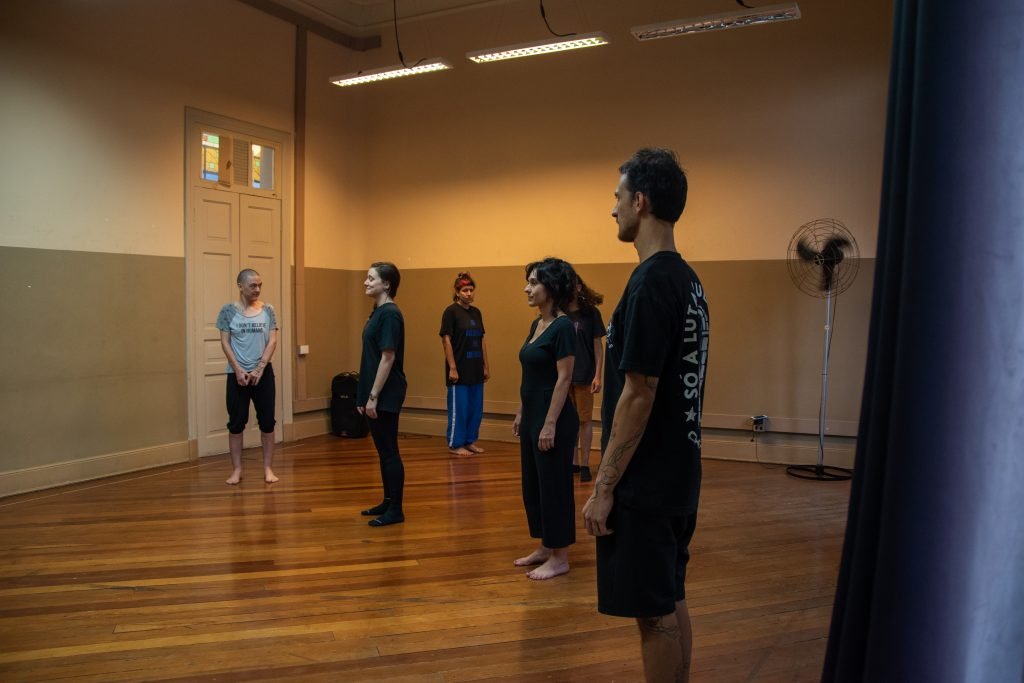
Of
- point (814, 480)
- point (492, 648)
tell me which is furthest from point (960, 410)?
point (814, 480)

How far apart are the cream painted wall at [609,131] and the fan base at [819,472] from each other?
1.94 metres

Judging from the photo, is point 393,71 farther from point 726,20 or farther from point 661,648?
point 661,648

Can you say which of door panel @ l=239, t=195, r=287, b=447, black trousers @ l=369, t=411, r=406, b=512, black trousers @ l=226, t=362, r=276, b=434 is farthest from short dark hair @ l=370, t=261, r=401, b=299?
door panel @ l=239, t=195, r=287, b=447

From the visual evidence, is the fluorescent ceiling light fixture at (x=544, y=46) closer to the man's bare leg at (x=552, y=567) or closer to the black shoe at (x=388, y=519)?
the black shoe at (x=388, y=519)

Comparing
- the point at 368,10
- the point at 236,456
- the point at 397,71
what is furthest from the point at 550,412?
the point at 368,10

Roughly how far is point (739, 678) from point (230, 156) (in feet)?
21.7

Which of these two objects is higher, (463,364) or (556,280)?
(556,280)

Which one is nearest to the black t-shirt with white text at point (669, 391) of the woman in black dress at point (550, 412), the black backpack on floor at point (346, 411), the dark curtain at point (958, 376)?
the dark curtain at point (958, 376)

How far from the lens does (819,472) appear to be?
21.6ft

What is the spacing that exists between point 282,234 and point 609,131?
11.7 feet

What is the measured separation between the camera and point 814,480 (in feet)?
21.0

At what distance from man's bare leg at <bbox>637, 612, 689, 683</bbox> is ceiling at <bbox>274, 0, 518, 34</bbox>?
24.6 ft

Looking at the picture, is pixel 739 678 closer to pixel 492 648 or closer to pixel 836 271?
pixel 492 648

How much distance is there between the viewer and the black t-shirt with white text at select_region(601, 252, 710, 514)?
1.98m
